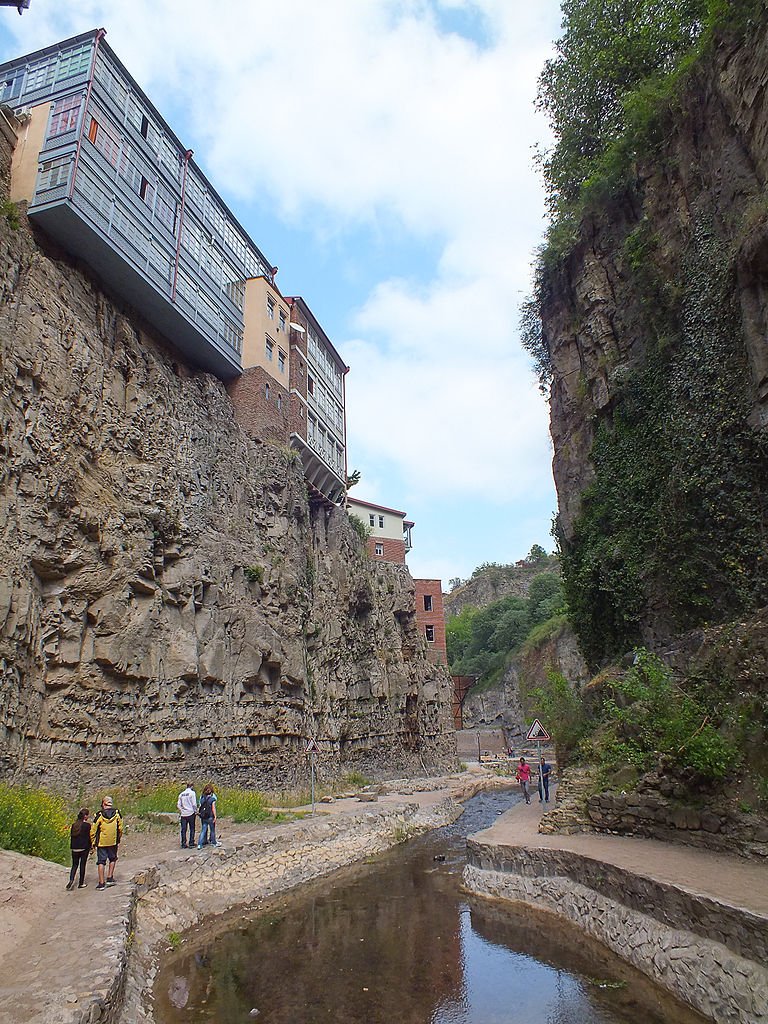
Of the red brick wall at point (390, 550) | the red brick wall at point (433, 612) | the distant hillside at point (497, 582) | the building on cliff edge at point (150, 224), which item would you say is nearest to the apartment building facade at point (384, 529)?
the red brick wall at point (390, 550)

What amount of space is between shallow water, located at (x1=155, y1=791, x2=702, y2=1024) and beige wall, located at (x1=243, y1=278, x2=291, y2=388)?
81.2ft

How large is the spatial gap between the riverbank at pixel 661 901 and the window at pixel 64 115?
2578 cm

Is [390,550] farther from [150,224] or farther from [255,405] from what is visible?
[150,224]

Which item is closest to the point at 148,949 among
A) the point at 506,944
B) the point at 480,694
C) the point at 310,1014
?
the point at 310,1014

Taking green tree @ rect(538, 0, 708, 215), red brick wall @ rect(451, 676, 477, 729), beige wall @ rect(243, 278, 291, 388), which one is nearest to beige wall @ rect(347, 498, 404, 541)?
beige wall @ rect(243, 278, 291, 388)

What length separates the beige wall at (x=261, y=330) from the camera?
3088cm

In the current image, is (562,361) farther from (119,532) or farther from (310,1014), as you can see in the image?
(310,1014)

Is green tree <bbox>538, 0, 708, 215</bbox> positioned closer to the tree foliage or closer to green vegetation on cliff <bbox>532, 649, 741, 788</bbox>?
green vegetation on cliff <bbox>532, 649, 741, 788</bbox>

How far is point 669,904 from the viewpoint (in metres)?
8.30

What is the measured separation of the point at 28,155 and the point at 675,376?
22.2 metres

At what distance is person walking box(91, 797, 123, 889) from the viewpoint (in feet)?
33.1

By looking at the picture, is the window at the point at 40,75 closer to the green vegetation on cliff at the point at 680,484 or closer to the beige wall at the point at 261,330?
the beige wall at the point at 261,330

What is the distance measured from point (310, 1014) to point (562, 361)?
22.2m

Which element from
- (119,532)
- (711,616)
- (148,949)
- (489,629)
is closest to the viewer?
(148,949)
